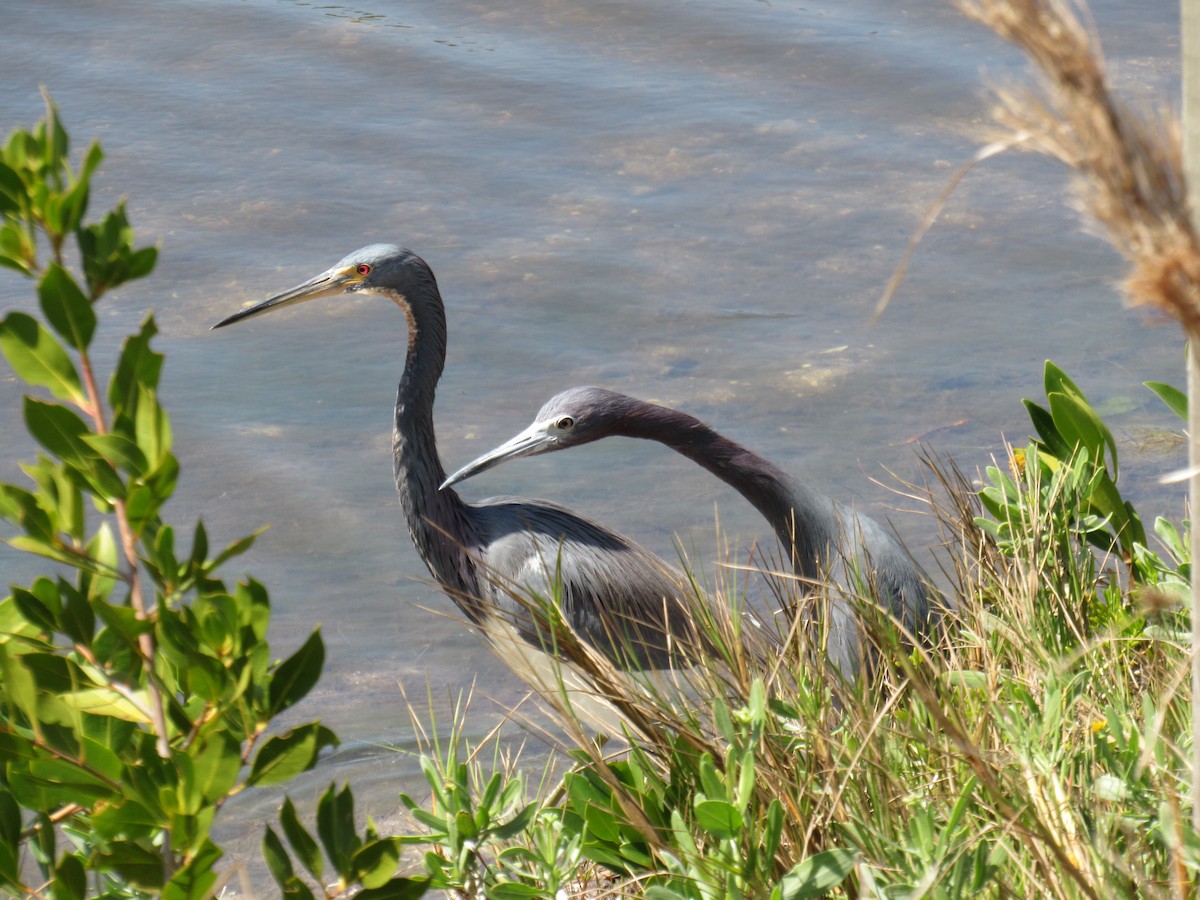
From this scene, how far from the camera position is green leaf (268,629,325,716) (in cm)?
145

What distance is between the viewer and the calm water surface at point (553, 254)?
17.3 ft

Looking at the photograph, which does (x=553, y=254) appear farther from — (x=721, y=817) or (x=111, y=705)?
(x=111, y=705)

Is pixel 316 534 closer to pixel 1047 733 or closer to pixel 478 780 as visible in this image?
pixel 478 780

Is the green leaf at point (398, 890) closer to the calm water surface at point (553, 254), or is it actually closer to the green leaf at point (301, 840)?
the green leaf at point (301, 840)

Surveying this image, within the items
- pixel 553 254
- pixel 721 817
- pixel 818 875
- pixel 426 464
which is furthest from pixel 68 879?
pixel 553 254

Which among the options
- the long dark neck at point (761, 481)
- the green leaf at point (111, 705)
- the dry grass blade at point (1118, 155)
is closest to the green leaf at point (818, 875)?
the green leaf at point (111, 705)

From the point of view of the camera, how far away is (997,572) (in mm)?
3074

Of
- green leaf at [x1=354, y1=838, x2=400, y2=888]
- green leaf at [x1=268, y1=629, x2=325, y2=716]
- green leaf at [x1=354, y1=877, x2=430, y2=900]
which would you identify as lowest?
green leaf at [x1=354, y1=877, x2=430, y2=900]

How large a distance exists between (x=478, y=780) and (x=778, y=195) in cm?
505

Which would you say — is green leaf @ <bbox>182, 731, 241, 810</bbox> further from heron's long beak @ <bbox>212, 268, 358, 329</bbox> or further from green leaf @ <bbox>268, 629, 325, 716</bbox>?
heron's long beak @ <bbox>212, 268, 358, 329</bbox>

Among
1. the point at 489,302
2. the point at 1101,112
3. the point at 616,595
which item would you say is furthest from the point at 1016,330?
the point at 1101,112

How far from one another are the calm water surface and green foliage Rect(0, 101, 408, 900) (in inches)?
93.9

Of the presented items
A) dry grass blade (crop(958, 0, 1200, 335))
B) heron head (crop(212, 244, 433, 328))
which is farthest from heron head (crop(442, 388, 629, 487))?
dry grass blade (crop(958, 0, 1200, 335))

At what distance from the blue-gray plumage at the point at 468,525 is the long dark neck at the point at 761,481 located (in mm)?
433
